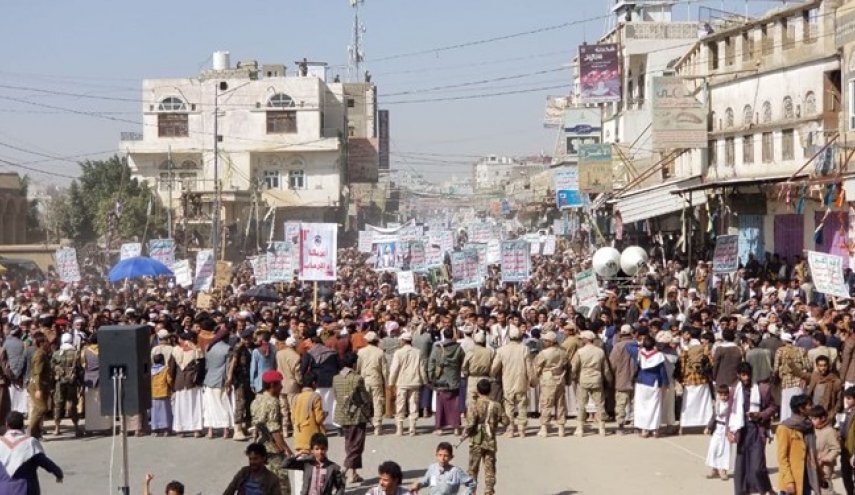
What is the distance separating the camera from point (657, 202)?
37.2 m

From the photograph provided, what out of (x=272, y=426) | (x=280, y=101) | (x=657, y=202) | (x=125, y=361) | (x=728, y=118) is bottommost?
(x=272, y=426)

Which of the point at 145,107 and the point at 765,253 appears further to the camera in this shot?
the point at 145,107

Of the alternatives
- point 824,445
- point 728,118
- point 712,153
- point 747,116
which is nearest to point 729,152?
point 728,118

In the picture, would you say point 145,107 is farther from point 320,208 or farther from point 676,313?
point 676,313

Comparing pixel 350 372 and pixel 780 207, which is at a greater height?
pixel 780 207

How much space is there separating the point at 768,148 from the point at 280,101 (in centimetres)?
4470

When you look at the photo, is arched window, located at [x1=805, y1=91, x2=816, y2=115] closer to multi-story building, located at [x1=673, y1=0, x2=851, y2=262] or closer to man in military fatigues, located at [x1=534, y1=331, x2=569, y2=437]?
multi-story building, located at [x1=673, y1=0, x2=851, y2=262]

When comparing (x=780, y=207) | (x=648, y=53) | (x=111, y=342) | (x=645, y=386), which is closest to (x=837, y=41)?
(x=780, y=207)

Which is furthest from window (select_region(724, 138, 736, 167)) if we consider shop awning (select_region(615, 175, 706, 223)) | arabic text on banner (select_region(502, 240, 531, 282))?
arabic text on banner (select_region(502, 240, 531, 282))

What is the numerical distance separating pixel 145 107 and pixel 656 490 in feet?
218

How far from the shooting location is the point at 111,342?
10375 mm

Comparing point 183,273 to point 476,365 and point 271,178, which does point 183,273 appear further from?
point 271,178

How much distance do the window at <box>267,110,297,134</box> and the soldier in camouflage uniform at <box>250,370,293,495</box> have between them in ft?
212

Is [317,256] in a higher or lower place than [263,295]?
higher
